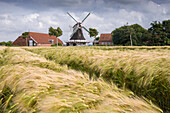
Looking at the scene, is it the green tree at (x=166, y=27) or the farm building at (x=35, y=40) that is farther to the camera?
the farm building at (x=35, y=40)

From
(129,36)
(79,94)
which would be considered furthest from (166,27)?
(79,94)

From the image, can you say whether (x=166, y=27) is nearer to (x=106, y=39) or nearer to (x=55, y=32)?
(x=106, y=39)

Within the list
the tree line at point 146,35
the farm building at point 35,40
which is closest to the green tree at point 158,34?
the tree line at point 146,35

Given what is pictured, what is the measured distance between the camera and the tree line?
3465cm

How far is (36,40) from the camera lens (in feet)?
135

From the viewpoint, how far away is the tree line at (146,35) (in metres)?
34.7

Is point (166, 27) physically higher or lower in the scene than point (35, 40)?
higher

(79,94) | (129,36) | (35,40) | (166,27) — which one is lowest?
(79,94)

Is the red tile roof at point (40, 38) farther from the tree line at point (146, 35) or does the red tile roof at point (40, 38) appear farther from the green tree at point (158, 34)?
the green tree at point (158, 34)

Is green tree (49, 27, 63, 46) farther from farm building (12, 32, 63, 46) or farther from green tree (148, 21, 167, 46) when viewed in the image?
green tree (148, 21, 167, 46)

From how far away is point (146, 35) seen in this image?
1438 inches

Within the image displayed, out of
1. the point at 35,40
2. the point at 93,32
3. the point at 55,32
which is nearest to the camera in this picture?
the point at 35,40

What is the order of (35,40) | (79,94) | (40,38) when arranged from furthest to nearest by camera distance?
(40,38)
(35,40)
(79,94)

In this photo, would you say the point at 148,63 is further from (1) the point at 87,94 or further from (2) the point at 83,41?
(2) the point at 83,41
